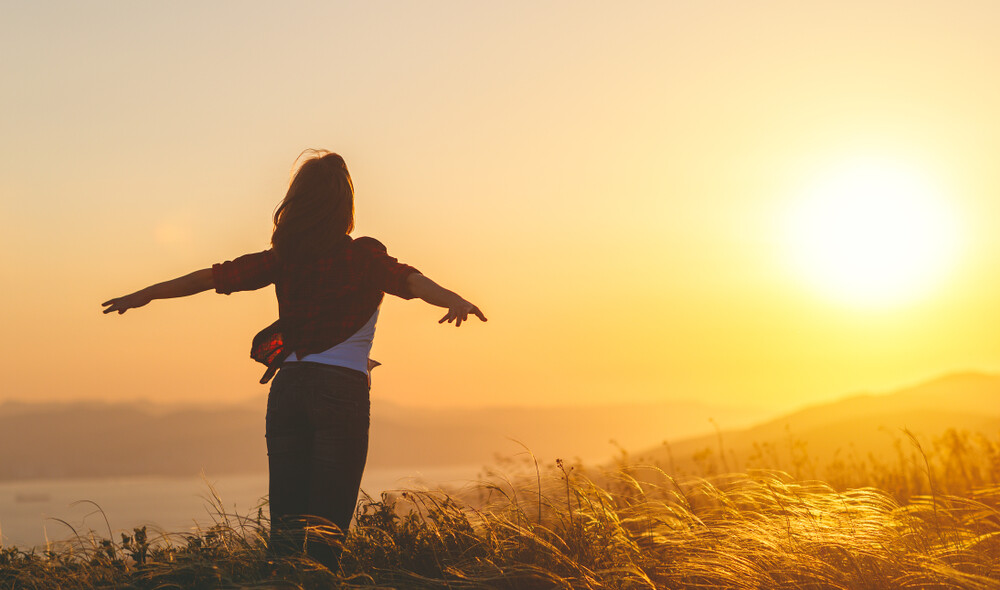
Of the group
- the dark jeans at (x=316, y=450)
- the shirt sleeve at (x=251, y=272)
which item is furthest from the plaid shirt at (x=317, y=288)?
A: the dark jeans at (x=316, y=450)

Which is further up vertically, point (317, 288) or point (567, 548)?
point (317, 288)

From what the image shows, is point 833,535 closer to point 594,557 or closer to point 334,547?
point 594,557

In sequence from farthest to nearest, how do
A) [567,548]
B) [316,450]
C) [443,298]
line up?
[567,548], [443,298], [316,450]

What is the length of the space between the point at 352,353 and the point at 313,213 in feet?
2.17

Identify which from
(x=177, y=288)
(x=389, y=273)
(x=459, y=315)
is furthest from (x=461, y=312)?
(x=177, y=288)

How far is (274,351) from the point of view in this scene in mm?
4273

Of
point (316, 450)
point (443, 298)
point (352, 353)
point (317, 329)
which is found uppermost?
point (443, 298)

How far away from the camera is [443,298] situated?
4.08 meters

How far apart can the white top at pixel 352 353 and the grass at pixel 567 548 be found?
90 cm

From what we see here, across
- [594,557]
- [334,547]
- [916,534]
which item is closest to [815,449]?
[916,534]

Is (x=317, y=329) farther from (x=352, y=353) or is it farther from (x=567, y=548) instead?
(x=567, y=548)

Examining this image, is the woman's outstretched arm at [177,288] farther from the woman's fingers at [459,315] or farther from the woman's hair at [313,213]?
the woman's fingers at [459,315]

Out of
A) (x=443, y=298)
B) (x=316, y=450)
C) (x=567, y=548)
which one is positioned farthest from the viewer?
(x=567, y=548)

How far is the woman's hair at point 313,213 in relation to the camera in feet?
13.4
